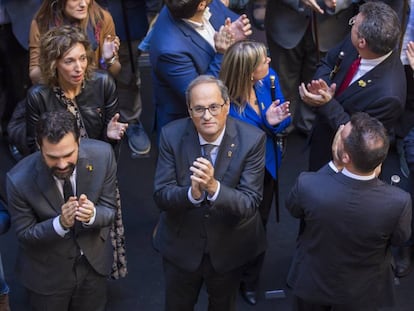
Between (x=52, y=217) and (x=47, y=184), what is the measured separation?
0.52 feet

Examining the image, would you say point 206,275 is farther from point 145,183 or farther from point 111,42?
point 145,183

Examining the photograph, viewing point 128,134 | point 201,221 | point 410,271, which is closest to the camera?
point 201,221

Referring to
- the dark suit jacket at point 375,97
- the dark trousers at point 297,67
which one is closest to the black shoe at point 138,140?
the dark trousers at point 297,67

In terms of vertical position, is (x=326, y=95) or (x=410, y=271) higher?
(x=326, y=95)

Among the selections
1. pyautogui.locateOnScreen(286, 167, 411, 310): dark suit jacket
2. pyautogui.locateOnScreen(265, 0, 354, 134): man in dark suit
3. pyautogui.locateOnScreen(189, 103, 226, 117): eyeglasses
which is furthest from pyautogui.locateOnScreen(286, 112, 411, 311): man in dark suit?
pyautogui.locateOnScreen(265, 0, 354, 134): man in dark suit

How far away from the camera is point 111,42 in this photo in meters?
4.08

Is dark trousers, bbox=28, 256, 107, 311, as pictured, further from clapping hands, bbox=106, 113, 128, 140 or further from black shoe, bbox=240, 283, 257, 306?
black shoe, bbox=240, 283, 257, 306

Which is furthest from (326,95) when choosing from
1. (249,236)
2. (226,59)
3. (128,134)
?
(128,134)

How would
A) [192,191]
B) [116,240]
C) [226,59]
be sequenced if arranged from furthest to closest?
[116,240] → [226,59] → [192,191]

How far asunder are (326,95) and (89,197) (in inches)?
53.7

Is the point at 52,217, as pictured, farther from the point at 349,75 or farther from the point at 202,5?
the point at 349,75

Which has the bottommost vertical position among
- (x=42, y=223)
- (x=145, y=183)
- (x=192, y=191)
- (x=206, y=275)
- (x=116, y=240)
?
(x=145, y=183)

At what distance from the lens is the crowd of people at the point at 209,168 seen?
2.99m

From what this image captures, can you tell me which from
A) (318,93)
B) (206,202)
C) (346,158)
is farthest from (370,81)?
(206,202)
